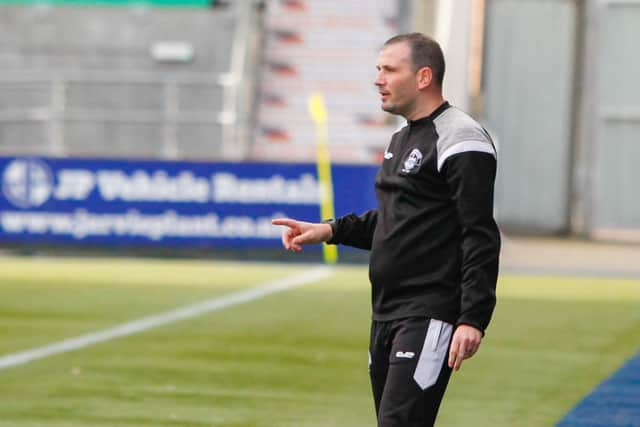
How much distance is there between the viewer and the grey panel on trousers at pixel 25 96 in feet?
86.9

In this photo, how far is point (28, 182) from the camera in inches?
781

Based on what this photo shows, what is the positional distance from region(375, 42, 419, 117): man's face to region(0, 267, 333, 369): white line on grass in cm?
602

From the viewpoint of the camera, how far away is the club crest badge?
229 inches

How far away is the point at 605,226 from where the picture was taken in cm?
2622

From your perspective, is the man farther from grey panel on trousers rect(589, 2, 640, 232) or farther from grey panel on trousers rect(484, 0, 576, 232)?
grey panel on trousers rect(589, 2, 640, 232)

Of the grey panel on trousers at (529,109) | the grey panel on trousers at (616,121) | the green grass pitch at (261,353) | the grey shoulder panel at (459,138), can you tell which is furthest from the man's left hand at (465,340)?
the grey panel on trousers at (616,121)

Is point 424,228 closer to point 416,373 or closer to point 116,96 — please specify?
point 416,373

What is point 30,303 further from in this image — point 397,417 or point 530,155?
point 530,155

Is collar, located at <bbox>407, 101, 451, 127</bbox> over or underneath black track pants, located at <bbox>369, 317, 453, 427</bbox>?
over

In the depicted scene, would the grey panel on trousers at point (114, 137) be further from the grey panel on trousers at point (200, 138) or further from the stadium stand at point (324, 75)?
the stadium stand at point (324, 75)

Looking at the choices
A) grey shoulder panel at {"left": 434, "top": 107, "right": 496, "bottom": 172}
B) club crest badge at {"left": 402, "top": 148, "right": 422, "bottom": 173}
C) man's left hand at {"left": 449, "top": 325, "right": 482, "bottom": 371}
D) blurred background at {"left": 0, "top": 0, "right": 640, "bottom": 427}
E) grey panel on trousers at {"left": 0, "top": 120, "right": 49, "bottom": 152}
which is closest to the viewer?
man's left hand at {"left": 449, "top": 325, "right": 482, "bottom": 371}

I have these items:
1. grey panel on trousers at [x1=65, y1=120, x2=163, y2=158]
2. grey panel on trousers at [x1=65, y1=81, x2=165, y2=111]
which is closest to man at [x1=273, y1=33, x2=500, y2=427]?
grey panel on trousers at [x1=65, y1=120, x2=163, y2=158]

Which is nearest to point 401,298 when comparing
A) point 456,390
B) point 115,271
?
point 456,390

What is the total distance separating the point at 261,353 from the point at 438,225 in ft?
20.6
